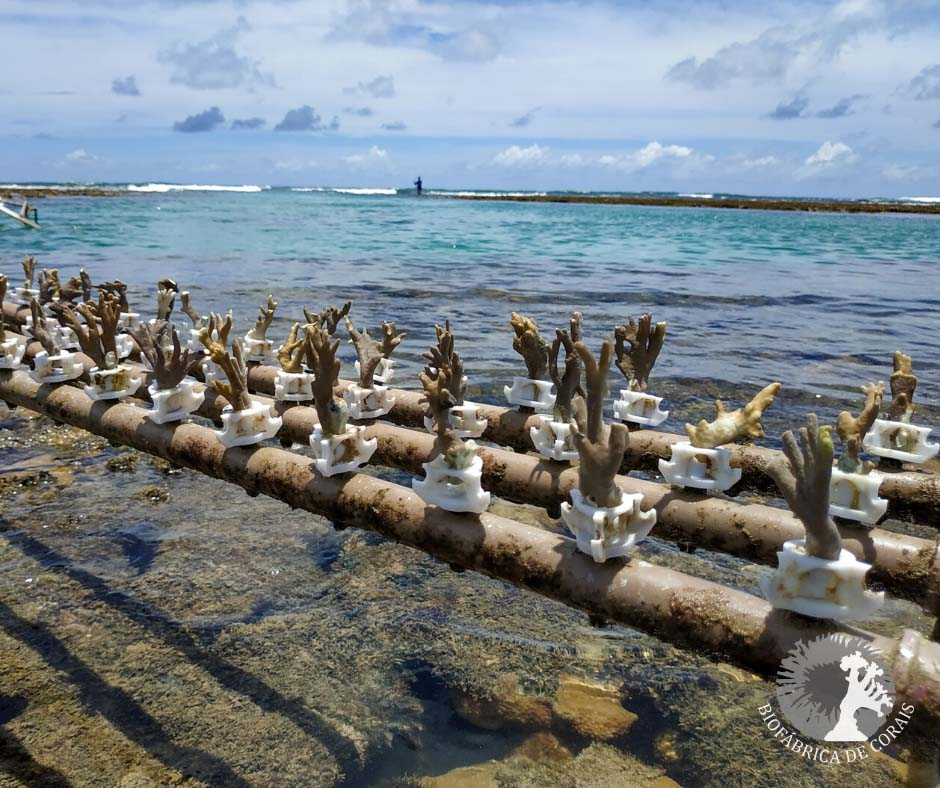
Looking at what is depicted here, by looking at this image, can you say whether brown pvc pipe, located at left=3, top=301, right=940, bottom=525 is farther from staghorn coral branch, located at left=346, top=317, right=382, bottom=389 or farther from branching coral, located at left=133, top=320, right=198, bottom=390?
branching coral, located at left=133, top=320, right=198, bottom=390

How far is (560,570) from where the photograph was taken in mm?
2312

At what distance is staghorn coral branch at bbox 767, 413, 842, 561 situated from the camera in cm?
189

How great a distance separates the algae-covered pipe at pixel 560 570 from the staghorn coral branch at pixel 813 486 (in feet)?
0.74

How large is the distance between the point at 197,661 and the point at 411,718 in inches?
48.0

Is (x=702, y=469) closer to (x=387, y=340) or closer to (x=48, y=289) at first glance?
(x=387, y=340)

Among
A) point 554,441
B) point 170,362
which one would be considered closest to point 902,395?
point 554,441

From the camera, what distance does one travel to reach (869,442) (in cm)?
327

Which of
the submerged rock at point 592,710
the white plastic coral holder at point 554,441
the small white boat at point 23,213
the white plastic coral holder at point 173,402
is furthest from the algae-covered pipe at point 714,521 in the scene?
the small white boat at point 23,213

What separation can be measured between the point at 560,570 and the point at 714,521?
85 cm

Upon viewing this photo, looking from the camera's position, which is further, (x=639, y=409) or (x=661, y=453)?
(x=639, y=409)

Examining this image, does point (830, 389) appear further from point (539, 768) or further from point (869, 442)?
point (539, 768)

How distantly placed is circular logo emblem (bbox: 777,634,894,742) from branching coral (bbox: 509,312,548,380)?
1.93 meters

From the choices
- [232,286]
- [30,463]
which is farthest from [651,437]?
[232,286]

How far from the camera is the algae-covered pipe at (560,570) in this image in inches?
74.5
